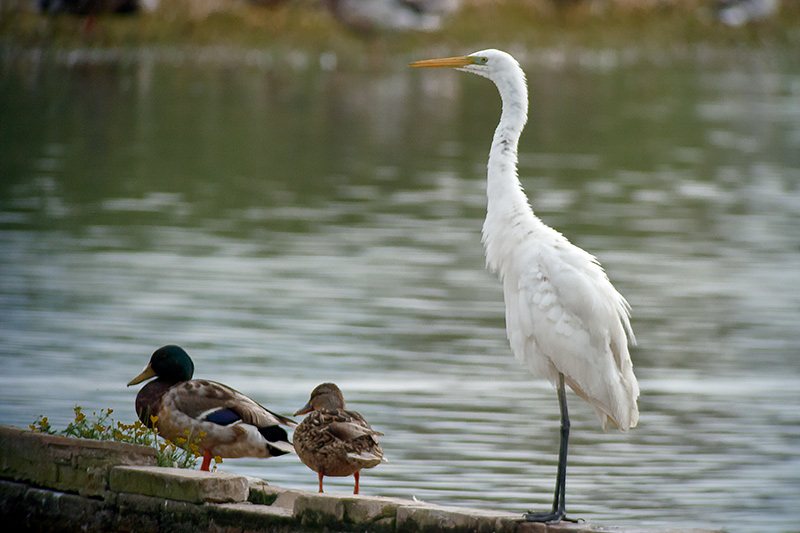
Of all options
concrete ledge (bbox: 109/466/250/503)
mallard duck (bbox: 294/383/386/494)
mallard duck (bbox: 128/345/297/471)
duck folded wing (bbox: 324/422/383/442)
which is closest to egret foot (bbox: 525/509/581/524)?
mallard duck (bbox: 294/383/386/494)

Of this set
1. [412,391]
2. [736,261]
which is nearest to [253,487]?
[412,391]

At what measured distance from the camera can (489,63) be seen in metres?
8.17

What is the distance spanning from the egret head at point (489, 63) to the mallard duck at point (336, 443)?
2.08 metres

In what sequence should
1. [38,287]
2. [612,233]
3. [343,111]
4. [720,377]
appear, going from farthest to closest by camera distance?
[343,111], [612,233], [38,287], [720,377]

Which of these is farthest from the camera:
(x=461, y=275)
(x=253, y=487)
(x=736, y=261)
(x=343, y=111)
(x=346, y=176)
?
(x=343, y=111)

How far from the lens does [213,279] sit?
52.0 ft

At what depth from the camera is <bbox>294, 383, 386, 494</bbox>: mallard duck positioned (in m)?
7.23

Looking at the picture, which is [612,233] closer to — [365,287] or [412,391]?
[365,287]

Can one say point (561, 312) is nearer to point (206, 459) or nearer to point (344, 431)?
point (344, 431)

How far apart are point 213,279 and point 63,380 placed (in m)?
4.26

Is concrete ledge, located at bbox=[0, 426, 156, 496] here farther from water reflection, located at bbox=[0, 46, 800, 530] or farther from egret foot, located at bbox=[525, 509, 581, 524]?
water reflection, located at bbox=[0, 46, 800, 530]

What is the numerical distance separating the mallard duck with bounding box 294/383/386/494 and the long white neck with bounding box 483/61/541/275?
3.97ft

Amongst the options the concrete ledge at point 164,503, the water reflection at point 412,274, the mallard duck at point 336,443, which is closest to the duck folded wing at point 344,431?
the mallard duck at point 336,443

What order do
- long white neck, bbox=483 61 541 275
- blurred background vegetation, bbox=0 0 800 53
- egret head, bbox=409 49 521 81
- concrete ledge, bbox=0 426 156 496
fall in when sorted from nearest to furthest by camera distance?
concrete ledge, bbox=0 426 156 496 < long white neck, bbox=483 61 541 275 < egret head, bbox=409 49 521 81 < blurred background vegetation, bbox=0 0 800 53
